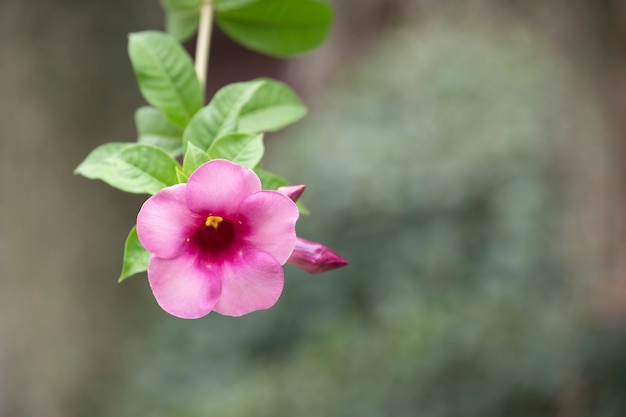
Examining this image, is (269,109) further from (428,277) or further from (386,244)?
(386,244)

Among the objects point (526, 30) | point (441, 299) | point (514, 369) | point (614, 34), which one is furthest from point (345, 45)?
point (514, 369)

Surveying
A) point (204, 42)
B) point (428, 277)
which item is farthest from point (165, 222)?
point (428, 277)

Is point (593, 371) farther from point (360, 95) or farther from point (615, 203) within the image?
point (360, 95)

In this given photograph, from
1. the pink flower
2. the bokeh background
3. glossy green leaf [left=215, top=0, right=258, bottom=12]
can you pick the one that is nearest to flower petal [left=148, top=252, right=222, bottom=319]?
the pink flower

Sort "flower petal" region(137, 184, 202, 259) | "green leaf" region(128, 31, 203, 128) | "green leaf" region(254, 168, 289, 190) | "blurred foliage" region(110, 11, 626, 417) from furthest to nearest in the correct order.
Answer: "blurred foliage" region(110, 11, 626, 417) < "green leaf" region(128, 31, 203, 128) < "green leaf" region(254, 168, 289, 190) < "flower petal" region(137, 184, 202, 259)

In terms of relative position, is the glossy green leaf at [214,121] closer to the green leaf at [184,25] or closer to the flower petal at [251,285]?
the flower petal at [251,285]

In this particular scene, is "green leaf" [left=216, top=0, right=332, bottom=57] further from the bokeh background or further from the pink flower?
the bokeh background

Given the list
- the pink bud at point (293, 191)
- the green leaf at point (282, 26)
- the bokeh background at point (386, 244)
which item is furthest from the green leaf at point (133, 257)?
the bokeh background at point (386, 244)

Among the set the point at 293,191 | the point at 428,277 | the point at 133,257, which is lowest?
the point at 428,277
